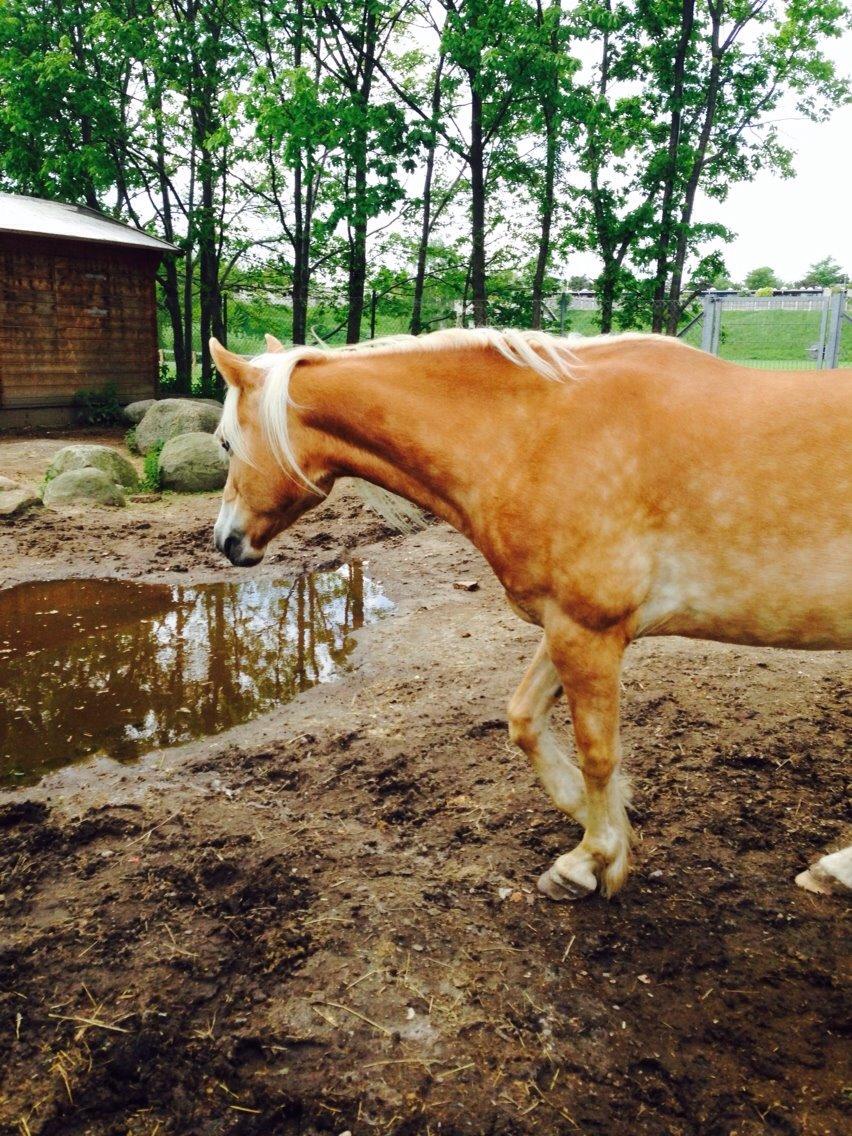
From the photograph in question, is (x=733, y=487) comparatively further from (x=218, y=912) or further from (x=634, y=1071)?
(x=218, y=912)

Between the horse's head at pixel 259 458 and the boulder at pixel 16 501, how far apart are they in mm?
6252

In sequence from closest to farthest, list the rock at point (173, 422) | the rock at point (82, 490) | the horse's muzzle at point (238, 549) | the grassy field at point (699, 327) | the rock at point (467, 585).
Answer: the horse's muzzle at point (238, 549) < the rock at point (467, 585) < the rock at point (82, 490) < the rock at point (173, 422) < the grassy field at point (699, 327)

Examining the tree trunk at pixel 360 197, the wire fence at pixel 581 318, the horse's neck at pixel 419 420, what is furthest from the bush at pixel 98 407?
the horse's neck at pixel 419 420

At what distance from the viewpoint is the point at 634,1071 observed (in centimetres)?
209

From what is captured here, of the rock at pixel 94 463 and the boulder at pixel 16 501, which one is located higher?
the rock at pixel 94 463

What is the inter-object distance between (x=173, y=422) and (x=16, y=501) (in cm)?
482

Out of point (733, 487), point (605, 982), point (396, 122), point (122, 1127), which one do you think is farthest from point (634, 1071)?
point (396, 122)

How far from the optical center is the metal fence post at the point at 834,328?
42.5 ft

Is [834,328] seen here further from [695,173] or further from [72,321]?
[72,321]

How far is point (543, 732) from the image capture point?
293 centimetres

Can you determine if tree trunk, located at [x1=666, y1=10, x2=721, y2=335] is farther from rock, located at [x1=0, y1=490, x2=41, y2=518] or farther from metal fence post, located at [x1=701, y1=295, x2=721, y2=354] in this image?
rock, located at [x1=0, y1=490, x2=41, y2=518]

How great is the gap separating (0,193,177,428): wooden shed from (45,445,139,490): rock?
19.1 ft

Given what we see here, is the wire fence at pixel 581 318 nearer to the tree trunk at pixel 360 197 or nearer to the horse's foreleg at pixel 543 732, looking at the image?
the tree trunk at pixel 360 197

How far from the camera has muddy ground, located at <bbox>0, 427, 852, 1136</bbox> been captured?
2006 mm
